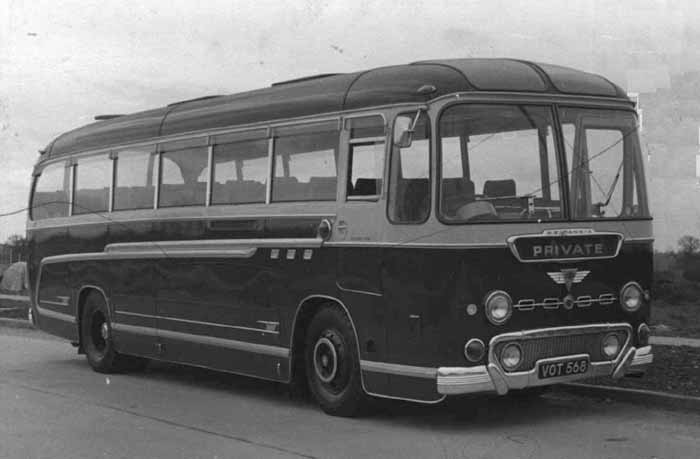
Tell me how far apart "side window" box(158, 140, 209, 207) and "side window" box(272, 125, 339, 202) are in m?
1.54

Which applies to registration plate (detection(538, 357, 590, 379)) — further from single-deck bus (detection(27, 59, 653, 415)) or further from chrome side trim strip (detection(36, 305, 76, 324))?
chrome side trim strip (detection(36, 305, 76, 324))

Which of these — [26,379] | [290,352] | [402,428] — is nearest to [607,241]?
[402,428]

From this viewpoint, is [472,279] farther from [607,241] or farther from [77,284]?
[77,284]

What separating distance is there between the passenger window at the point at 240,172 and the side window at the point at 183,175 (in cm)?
28

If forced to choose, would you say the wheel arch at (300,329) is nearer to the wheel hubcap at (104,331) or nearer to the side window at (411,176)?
the side window at (411,176)

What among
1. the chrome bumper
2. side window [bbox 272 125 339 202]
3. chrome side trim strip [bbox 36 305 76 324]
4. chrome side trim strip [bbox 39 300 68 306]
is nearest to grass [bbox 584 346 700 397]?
the chrome bumper

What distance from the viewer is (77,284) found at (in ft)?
52.4

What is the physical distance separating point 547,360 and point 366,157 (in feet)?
7.67

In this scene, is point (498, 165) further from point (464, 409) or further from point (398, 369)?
point (464, 409)

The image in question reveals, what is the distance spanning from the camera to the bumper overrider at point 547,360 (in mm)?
9594

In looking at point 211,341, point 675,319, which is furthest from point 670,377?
point 675,319

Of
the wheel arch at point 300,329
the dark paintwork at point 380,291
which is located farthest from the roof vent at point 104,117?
the wheel arch at point 300,329

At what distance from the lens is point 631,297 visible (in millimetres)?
10508

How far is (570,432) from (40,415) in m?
4.81
